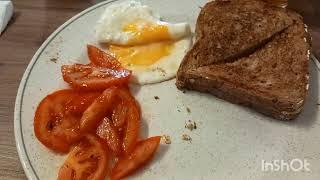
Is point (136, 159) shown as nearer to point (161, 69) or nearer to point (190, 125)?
point (190, 125)

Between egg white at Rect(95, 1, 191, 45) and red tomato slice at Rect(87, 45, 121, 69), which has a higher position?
egg white at Rect(95, 1, 191, 45)

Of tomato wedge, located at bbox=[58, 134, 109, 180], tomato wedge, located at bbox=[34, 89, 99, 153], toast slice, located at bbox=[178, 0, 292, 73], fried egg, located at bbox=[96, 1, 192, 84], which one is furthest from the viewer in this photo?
fried egg, located at bbox=[96, 1, 192, 84]

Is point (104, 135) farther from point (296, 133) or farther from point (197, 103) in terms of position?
point (296, 133)

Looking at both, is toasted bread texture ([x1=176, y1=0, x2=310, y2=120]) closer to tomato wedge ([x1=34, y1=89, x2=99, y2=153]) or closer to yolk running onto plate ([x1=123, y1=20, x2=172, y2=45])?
yolk running onto plate ([x1=123, y1=20, x2=172, y2=45])

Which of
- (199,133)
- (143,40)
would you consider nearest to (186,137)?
(199,133)

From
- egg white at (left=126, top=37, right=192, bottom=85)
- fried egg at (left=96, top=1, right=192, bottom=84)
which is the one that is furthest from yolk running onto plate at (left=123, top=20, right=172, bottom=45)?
egg white at (left=126, top=37, right=192, bottom=85)
